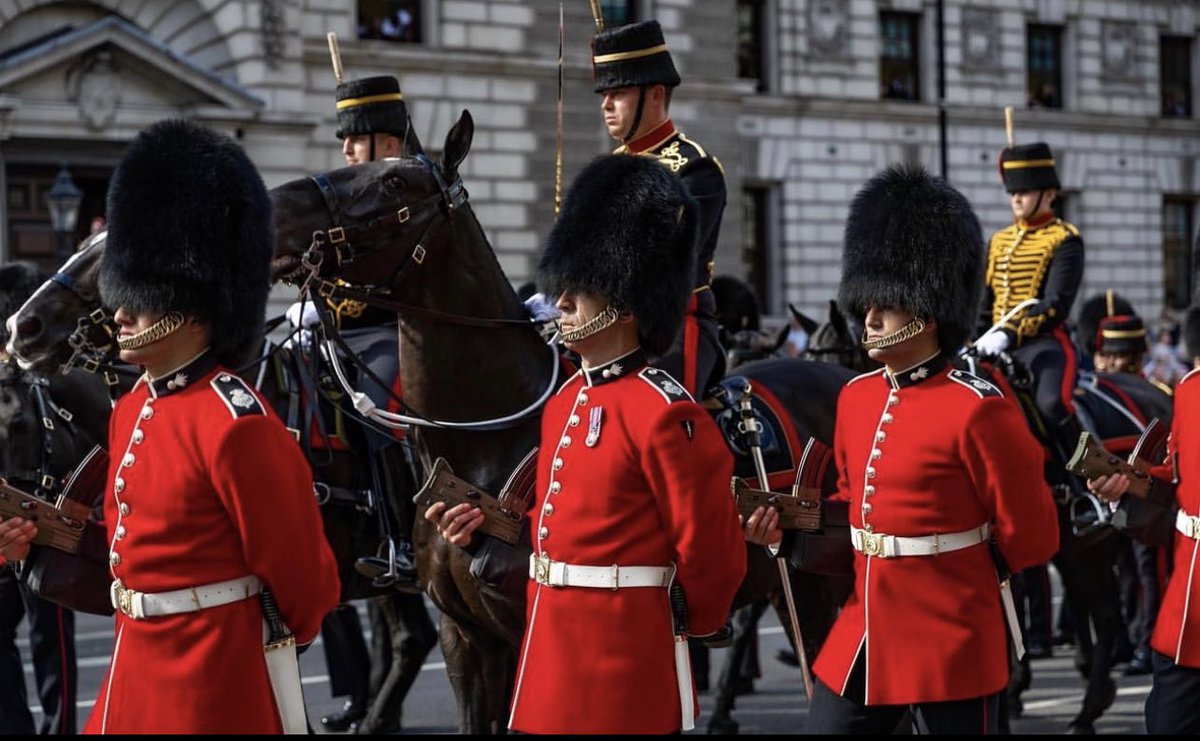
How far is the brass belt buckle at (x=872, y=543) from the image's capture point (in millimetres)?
5727

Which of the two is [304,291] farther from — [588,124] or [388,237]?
[588,124]

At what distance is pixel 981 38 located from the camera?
113 feet

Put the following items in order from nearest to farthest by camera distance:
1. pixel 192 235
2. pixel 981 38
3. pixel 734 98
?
pixel 192 235 → pixel 734 98 → pixel 981 38

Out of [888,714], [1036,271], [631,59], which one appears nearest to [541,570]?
[888,714]

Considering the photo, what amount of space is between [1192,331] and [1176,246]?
32.3 metres

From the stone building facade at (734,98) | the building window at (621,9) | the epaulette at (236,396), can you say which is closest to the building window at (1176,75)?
the stone building facade at (734,98)

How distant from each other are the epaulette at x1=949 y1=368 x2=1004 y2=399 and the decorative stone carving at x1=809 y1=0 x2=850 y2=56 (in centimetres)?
2722

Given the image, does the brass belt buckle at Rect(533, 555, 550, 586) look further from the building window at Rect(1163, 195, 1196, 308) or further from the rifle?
the building window at Rect(1163, 195, 1196, 308)

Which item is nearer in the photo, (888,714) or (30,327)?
(888,714)

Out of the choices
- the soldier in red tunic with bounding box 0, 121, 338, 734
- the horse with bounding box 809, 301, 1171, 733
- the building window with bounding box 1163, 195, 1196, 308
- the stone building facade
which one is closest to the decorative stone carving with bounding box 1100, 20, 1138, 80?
the stone building facade

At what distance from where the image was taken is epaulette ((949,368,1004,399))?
5.62m

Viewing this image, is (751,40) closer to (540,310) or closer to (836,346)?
(836,346)

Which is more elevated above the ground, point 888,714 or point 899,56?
point 899,56

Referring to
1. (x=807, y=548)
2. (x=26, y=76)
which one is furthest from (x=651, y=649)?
(x=26, y=76)
